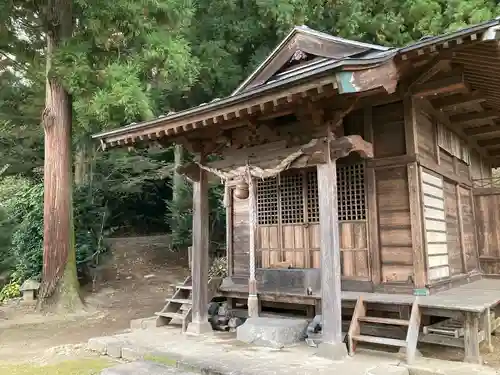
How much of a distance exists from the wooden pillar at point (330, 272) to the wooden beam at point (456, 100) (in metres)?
2.55

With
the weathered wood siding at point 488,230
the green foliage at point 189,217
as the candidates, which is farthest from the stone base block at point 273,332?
the green foliage at point 189,217

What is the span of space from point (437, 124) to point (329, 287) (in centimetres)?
361

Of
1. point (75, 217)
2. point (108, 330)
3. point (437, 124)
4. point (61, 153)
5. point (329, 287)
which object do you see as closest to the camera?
point (329, 287)

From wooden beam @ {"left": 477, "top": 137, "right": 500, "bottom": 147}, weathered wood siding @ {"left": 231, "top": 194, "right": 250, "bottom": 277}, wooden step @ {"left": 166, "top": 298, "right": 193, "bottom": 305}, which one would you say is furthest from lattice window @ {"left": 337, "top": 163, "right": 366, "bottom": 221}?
wooden beam @ {"left": 477, "top": 137, "right": 500, "bottom": 147}

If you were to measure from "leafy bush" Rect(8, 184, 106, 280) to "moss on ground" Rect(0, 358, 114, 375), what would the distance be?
658 centimetres

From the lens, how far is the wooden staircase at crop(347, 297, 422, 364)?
4.95 m

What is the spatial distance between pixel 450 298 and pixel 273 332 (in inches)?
93.1

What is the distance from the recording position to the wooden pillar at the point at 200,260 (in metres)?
6.81

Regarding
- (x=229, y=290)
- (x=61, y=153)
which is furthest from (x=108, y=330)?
(x=61, y=153)

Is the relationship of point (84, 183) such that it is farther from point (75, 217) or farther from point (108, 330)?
point (108, 330)

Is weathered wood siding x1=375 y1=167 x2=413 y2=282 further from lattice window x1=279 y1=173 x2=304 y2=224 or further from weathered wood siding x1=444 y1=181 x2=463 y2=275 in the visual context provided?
weathered wood siding x1=444 y1=181 x2=463 y2=275

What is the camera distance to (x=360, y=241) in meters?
6.45

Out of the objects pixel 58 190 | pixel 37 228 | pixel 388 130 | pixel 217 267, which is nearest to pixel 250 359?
pixel 388 130

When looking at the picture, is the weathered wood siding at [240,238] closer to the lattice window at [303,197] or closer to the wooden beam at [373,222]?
the lattice window at [303,197]
